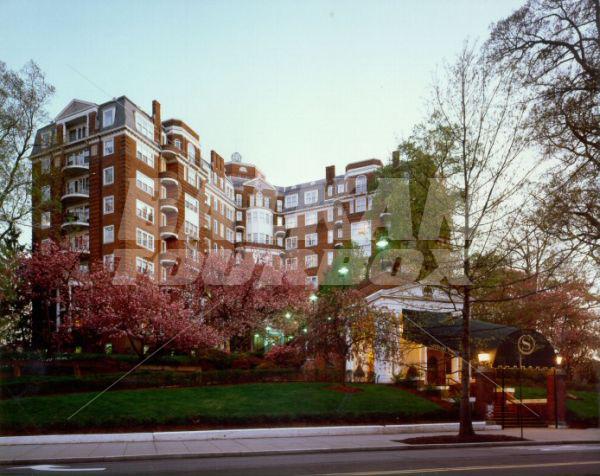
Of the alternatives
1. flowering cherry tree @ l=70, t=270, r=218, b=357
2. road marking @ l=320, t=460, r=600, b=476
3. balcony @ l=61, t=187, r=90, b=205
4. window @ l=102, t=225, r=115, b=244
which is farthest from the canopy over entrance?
balcony @ l=61, t=187, r=90, b=205

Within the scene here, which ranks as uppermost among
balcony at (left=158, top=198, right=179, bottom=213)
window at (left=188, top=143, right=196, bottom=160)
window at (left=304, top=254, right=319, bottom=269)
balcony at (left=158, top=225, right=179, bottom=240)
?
window at (left=188, top=143, right=196, bottom=160)

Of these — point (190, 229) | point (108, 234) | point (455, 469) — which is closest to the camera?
point (455, 469)

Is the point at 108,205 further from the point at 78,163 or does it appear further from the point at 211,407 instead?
the point at 211,407

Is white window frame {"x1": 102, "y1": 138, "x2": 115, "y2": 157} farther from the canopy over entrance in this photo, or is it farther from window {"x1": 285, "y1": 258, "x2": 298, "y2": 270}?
the canopy over entrance

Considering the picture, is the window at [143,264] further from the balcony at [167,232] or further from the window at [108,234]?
the balcony at [167,232]

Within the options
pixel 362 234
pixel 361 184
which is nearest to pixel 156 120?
pixel 362 234

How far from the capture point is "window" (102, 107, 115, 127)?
1788 inches

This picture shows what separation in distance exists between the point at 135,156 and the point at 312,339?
980 inches

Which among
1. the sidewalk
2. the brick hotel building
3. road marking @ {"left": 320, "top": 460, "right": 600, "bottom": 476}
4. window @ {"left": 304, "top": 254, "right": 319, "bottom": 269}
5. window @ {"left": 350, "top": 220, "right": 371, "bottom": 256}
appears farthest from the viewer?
window @ {"left": 304, "top": 254, "right": 319, "bottom": 269}

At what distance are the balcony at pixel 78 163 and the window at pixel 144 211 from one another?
17.5ft

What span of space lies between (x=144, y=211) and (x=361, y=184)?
24782 millimetres

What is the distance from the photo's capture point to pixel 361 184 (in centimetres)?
6184

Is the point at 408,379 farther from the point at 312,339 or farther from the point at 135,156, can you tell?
the point at 135,156

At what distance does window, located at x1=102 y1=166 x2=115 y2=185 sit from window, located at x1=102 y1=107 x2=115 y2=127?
3379 millimetres
